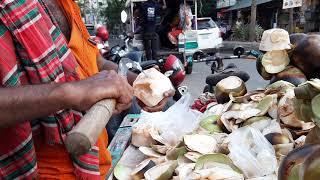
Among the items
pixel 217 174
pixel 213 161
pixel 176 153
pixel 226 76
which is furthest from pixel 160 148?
pixel 226 76

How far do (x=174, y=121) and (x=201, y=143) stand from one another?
0.38m

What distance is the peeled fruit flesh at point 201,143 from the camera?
1696mm

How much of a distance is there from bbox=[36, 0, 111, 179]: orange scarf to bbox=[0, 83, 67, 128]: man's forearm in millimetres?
288

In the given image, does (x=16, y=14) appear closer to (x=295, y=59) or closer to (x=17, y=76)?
(x=17, y=76)

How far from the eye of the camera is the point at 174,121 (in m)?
2.08

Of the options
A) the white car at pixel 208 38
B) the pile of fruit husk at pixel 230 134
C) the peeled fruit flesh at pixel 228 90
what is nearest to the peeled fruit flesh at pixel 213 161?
the pile of fruit husk at pixel 230 134

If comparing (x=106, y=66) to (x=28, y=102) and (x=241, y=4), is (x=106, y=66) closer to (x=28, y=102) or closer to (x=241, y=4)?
(x=28, y=102)

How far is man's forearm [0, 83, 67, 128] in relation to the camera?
110cm

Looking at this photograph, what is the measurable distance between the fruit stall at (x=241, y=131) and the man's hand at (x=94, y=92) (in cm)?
44

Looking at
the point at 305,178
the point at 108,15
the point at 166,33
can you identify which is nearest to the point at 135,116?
the point at 305,178

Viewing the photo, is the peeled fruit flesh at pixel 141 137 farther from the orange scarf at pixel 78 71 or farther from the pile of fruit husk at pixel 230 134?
the orange scarf at pixel 78 71

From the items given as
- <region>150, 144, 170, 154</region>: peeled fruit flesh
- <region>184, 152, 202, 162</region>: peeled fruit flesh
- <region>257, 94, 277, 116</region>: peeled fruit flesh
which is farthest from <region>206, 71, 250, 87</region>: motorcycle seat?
<region>184, 152, 202, 162</region>: peeled fruit flesh

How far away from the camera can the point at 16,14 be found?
122 cm

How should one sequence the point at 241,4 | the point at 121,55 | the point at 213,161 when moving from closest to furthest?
the point at 213,161 → the point at 121,55 → the point at 241,4
